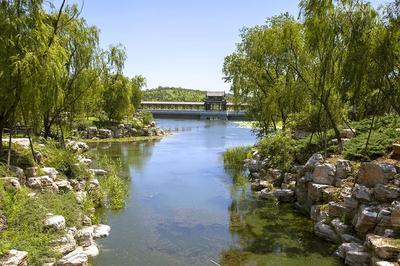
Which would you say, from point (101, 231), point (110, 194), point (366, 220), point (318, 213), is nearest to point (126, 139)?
point (110, 194)

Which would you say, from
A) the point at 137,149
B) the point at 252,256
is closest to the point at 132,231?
the point at 252,256

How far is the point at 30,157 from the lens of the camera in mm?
16859

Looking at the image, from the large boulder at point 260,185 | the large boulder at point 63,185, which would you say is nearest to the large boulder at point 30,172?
the large boulder at point 63,185

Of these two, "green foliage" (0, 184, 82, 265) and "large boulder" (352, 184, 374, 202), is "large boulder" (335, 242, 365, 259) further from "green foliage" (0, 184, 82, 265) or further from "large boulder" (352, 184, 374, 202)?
"green foliage" (0, 184, 82, 265)

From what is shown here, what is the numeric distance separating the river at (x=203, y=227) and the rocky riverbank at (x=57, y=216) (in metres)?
0.70

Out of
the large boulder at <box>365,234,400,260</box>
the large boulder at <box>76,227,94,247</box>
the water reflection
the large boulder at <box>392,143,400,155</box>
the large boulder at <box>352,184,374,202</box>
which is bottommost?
A: the water reflection

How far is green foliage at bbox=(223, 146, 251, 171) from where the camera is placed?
30.0m

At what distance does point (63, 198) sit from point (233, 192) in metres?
9.84

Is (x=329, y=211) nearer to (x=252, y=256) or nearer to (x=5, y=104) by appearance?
(x=252, y=256)

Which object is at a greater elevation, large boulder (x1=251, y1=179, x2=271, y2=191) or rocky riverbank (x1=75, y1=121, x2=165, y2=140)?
rocky riverbank (x1=75, y1=121, x2=165, y2=140)

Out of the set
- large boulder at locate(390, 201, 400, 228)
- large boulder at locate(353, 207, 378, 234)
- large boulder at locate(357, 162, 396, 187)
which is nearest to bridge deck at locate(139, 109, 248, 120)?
large boulder at locate(357, 162, 396, 187)

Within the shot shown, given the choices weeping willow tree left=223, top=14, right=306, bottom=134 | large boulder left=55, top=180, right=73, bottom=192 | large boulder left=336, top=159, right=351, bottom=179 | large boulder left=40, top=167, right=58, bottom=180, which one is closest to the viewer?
large boulder left=55, top=180, right=73, bottom=192

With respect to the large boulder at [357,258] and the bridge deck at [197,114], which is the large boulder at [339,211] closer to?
the large boulder at [357,258]

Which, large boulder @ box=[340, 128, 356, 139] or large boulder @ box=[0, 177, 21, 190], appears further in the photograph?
large boulder @ box=[340, 128, 356, 139]
